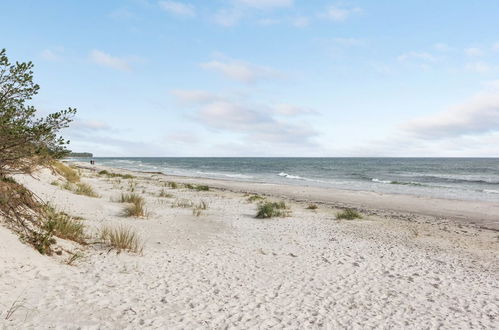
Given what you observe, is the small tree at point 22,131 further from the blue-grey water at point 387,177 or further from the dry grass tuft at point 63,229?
the blue-grey water at point 387,177

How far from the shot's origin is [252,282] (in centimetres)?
673

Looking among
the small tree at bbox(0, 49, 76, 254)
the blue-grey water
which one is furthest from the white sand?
the blue-grey water

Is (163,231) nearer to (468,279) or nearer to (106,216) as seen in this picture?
(106,216)

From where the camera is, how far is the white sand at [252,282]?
16.7 ft

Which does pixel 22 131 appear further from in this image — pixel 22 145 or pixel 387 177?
pixel 387 177

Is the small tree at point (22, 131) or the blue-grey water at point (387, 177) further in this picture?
the blue-grey water at point (387, 177)

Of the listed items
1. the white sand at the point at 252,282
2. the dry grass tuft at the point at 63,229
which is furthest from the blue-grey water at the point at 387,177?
the dry grass tuft at the point at 63,229

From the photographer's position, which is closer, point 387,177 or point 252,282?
point 252,282

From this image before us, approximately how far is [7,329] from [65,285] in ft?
4.86

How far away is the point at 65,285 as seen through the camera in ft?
18.8

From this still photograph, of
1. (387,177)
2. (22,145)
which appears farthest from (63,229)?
(387,177)

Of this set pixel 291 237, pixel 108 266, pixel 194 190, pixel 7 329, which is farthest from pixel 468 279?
pixel 194 190

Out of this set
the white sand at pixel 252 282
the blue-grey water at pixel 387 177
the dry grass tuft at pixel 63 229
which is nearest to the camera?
the white sand at pixel 252 282

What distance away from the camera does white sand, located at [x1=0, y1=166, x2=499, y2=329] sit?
5.08 metres
